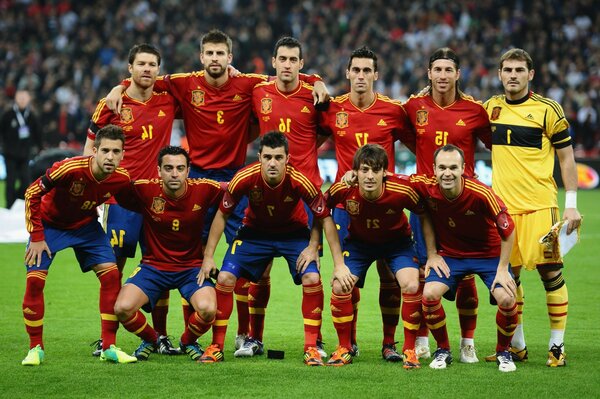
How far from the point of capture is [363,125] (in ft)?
25.9

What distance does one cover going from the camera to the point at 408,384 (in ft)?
21.5

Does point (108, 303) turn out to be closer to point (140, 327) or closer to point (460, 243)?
point (140, 327)

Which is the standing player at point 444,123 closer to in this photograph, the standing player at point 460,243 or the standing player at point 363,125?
the standing player at point 363,125

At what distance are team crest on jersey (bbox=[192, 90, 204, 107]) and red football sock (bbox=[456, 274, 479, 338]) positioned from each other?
8.47ft

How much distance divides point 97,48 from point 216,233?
19.5 meters

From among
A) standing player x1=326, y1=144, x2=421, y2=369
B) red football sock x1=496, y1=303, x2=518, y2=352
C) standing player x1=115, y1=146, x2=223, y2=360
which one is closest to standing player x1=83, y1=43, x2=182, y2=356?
standing player x1=115, y1=146, x2=223, y2=360

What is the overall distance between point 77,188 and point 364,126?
226 cm

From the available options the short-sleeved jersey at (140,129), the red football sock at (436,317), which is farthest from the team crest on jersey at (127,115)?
the red football sock at (436,317)

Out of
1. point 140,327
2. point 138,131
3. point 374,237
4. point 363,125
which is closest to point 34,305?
point 140,327

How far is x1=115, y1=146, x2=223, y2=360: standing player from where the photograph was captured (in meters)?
7.35

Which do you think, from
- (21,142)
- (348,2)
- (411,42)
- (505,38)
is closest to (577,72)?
(505,38)

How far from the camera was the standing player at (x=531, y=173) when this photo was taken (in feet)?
24.3

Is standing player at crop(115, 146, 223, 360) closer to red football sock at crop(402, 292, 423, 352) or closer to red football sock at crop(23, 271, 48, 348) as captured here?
red football sock at crop(23, 271, 48, 348)

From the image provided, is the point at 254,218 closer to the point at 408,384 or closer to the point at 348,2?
the point at 408,384
